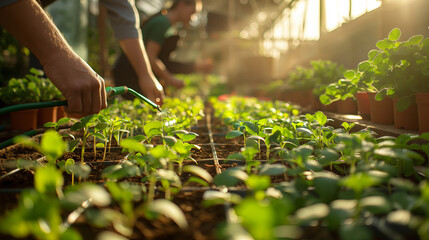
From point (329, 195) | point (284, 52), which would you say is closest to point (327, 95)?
point (329, 195)

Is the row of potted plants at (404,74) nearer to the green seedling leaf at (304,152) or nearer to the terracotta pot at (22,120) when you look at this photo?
the green seedling leaf at (304,152)

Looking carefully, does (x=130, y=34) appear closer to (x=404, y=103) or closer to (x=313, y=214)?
(x=404, y=103)

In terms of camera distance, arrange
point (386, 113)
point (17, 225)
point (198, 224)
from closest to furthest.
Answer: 1. point (17, 225)
2. point (198, 224)
3. point (386, 113)

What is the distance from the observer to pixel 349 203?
642mm

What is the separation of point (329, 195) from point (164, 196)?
544 mm

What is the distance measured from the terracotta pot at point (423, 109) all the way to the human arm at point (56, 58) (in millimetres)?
1517

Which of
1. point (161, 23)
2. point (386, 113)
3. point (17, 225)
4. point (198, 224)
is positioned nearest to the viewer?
point (17, 225)

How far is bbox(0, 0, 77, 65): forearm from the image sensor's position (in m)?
1.10

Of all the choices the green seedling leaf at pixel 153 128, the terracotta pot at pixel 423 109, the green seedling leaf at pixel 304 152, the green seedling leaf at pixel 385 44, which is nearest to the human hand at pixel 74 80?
the green seedling leaf at pixel 153 128

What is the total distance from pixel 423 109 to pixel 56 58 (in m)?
1.72

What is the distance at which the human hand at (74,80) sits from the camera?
1.14m

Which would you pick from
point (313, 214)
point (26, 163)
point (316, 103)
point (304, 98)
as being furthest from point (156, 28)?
point (313, 214)

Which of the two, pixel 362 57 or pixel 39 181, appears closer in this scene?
pixel 39 181

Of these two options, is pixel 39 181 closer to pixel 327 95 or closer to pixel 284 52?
pixel 327 95
